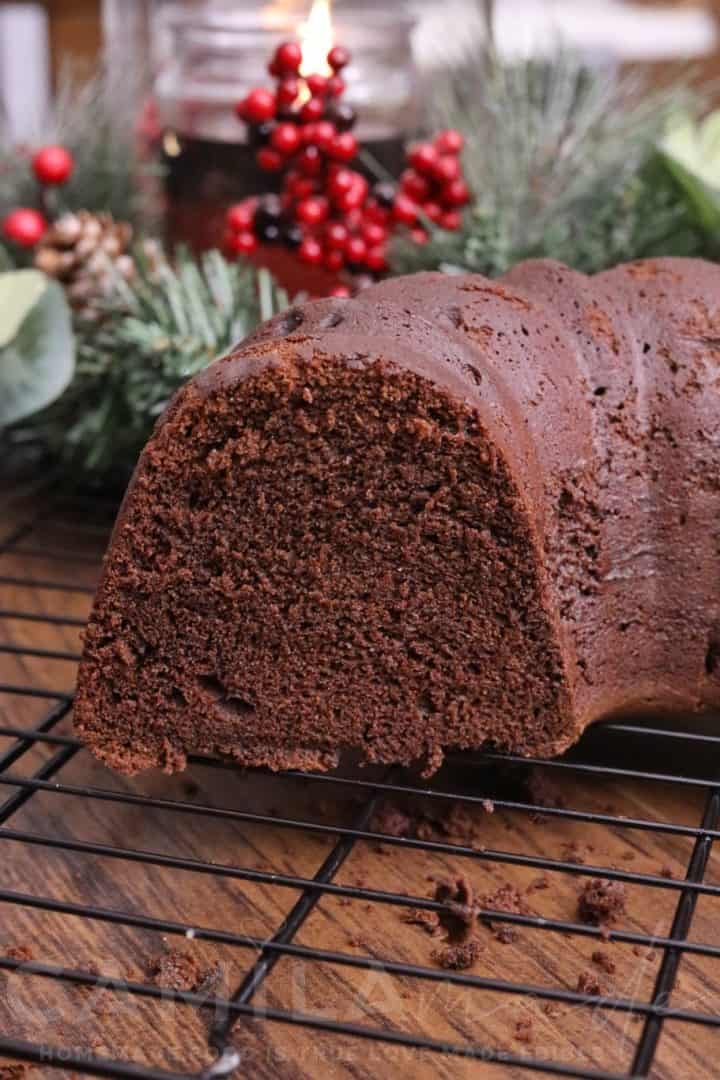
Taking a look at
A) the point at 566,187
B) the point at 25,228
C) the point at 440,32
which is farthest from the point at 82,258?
the point at 440,32

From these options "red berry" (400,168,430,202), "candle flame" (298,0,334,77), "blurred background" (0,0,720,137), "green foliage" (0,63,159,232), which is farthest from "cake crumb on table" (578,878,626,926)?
"blurred background" (0,0,720,137)

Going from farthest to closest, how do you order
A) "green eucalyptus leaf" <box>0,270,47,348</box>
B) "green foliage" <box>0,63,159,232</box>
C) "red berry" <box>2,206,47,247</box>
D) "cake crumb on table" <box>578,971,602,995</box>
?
"green foliage" <box>0,63,159,232</box>
"red berry" <box>2,206,47,247</box>
"green eucalyptus leaf" <box>0,270,47,348</box>
"cake crumb on table" <box>578,971,602,995</box>

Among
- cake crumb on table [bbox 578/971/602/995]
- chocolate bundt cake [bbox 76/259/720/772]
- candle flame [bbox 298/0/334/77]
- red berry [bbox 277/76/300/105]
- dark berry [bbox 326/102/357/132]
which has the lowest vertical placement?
cake crumb on table [bbox 578/971/602/995]

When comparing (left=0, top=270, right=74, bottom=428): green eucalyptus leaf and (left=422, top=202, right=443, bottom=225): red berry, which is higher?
(left=422, top=202, right=443, bottom=225): red berry

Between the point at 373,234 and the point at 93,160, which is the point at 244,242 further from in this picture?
the point at 93,160

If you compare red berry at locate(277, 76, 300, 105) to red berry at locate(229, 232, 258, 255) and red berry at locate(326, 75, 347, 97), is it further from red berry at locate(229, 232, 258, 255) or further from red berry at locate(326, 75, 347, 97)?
red berry at locate(229, 232, 258, 255)

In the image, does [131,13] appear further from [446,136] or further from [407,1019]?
[407,1019]

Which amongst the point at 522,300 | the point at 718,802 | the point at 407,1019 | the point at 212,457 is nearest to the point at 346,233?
the point at 522,300
